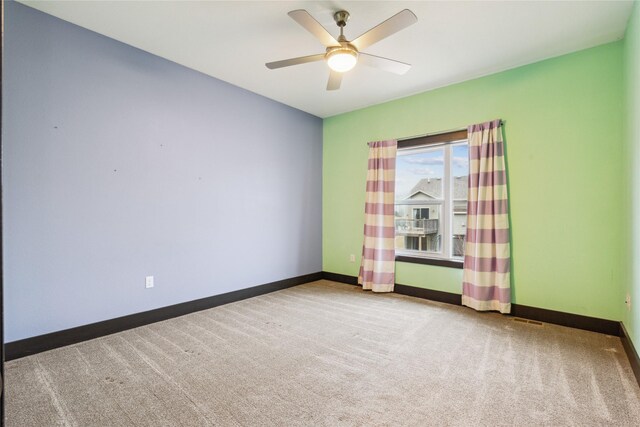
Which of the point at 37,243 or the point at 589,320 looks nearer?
the point at 37,243

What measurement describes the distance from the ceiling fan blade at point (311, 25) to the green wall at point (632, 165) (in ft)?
7.09

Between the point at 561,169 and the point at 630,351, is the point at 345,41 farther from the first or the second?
the point at 630,351

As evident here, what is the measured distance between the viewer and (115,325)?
285 centimetres

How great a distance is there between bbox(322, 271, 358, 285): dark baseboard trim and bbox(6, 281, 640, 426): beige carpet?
144 cm

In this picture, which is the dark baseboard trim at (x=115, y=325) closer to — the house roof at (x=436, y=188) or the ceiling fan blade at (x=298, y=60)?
the house roof at (x=436, y=188)

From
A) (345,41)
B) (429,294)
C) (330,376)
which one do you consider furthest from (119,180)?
(429,294)

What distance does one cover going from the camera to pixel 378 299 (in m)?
3.93

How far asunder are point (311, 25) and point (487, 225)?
8.65ft

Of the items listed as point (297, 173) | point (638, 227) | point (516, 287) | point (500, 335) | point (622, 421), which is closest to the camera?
point (622, 421)

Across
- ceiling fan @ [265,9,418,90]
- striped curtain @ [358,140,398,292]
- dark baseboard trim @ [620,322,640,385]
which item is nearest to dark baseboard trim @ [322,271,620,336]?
dark baseboard trim @ [620,322,640,385]

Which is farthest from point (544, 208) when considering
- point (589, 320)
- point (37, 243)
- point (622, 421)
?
point (37, 243)

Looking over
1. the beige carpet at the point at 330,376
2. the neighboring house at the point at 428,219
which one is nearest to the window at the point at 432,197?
the neighboring house at the point at 428,219

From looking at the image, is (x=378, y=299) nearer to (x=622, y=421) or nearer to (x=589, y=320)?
(x=589, y=320)

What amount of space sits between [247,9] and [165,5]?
2.05 feet
